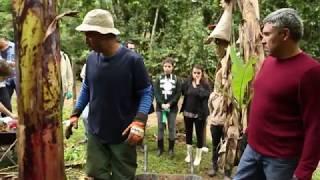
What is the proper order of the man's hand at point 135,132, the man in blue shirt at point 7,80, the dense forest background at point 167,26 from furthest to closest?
the dense forest background at point 167,26, the man in blue shirt at point 7,80, the man's hand at point 135,132

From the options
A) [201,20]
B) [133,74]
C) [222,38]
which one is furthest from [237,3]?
[201,20]

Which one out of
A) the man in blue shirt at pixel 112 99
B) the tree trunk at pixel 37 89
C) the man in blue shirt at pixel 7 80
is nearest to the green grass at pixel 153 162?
the man in blue shirt at pixel 7 80

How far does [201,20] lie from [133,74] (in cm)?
1034

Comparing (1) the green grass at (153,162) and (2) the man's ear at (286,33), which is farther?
(1) the green grass at (153,162)

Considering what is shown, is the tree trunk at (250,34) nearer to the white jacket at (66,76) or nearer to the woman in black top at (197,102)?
the woman in black top at (197,102)

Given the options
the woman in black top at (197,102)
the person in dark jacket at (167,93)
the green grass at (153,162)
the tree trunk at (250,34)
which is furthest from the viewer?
the person in dark jacket at (167,93)

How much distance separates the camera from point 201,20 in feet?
46.3

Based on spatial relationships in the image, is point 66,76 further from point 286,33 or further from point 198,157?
point 286,33

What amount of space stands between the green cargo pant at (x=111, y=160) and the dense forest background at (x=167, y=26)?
31.6 ft

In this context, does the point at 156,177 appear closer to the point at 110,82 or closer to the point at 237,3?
the point at 110,82

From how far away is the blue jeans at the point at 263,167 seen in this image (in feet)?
10.9

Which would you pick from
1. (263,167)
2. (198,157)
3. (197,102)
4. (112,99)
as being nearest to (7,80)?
(197,102)

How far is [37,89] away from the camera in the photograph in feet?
9.57

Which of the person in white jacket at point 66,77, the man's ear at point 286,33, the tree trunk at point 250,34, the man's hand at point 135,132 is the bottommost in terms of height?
the person in white jacket at point 66,77
